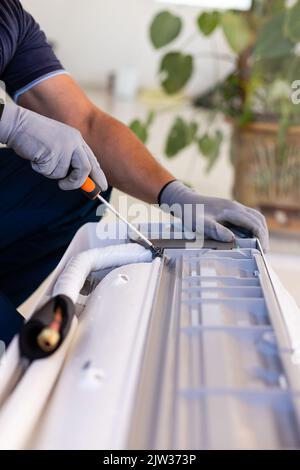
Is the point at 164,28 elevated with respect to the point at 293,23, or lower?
elevated

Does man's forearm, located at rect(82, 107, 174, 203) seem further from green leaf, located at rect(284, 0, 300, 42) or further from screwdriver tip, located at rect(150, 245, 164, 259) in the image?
green leaf, located at rect(284, 0, 300, 42)

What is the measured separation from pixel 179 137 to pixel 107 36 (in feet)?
13.7

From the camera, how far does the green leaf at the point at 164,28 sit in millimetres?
2256

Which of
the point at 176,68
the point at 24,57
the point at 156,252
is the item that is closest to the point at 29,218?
the point at 24,57

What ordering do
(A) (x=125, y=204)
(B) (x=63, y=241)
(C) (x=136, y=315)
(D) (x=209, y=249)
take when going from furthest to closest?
(A) (x=125, y=204), (B) (x=63, y=241), (D) (x=209, y=249), (C) (x=136, y=315)

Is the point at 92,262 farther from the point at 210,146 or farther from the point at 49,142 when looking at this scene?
the point at 210,146

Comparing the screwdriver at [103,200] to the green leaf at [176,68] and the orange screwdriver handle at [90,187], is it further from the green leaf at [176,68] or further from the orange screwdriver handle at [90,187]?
the green leaf at [176,68]

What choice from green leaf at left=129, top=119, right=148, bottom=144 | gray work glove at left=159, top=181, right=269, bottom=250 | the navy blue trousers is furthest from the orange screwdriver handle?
green leaf at left=129, top=119, right=148, bottom=144

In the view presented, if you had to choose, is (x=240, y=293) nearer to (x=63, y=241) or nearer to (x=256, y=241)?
(x=256, y=241)

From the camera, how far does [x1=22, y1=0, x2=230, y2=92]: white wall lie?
5.98 metres

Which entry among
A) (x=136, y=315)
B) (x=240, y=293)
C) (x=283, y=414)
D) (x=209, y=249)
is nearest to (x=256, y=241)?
(x=209, y=249)

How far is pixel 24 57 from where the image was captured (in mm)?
1343
